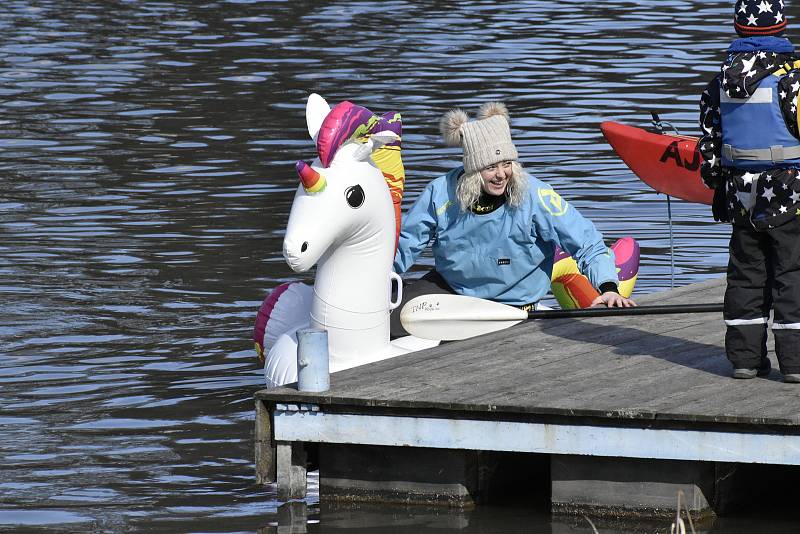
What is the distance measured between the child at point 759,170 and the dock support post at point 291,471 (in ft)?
6.32

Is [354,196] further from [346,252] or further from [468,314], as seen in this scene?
[468,314]

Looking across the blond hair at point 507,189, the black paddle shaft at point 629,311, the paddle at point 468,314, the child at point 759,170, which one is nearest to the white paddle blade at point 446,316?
the paddle at point 468,314

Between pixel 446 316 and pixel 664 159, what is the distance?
350cm

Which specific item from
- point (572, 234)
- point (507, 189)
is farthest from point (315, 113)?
point (572, 234)

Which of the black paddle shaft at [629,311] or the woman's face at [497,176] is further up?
the woman's face at [497,176]

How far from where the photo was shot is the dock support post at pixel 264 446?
7.75 meters

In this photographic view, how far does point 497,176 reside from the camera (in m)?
8.81

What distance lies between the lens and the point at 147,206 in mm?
15445

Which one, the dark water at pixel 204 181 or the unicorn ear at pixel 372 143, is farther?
the dark water at pixel 204 181

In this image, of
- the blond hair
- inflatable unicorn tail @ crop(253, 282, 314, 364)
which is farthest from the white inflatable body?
the blond hair

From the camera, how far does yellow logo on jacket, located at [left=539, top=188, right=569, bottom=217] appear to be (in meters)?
8.88

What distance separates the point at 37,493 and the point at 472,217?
247 cm

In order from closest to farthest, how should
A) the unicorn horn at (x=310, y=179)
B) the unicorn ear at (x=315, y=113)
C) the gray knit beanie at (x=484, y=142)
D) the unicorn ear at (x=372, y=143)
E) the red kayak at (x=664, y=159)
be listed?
the unicorn horn at (x=310, y=179)
the unicorn ear at (x=372, y=143)
the unicorn ear at (x=315, y=113)
the gray knit beanie at (x=484, y=142)
the red kayak at (x=664, y=159)

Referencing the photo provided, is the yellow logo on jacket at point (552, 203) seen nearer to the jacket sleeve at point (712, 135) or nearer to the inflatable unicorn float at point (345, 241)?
the inflatable unicorn float at point (345, 241)
